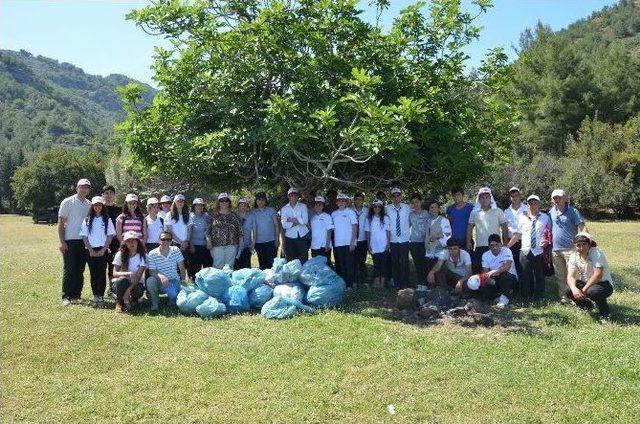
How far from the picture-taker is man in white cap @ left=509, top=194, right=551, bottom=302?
29.6 feet

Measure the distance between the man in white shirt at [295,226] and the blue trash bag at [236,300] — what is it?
160cm

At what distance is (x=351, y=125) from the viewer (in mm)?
8438

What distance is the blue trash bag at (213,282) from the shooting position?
862 centimetres

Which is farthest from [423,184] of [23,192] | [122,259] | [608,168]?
[23,192]

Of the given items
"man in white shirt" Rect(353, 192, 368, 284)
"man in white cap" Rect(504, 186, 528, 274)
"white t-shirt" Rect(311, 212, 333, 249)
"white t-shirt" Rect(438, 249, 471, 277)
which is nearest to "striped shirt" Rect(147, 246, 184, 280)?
"white t-shirt" Rect(311, 212, 333, 249)

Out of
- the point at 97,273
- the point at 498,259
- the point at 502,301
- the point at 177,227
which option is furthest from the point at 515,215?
the point at 97,273

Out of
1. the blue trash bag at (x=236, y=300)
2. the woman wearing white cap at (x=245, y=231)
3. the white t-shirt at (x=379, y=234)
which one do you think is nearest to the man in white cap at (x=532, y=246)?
the white t-shirt at (x=379, y=234)

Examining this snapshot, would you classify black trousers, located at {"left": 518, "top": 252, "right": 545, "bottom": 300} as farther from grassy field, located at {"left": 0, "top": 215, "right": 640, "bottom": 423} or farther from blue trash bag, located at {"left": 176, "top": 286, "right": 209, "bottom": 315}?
blue trash bag, located at {"left": 176, "top": 286, "right": 209, "bottom": 315}

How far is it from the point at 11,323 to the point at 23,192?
167 ft

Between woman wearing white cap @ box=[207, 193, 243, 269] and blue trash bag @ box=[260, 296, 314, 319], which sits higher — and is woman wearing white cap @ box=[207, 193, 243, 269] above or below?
above

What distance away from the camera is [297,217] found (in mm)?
9812

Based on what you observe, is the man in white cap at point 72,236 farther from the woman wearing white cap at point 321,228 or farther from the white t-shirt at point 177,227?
the woman wearing white cap at point 321,228

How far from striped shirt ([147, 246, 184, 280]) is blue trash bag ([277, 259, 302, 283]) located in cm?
175

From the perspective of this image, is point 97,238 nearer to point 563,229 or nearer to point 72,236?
point 72,236
